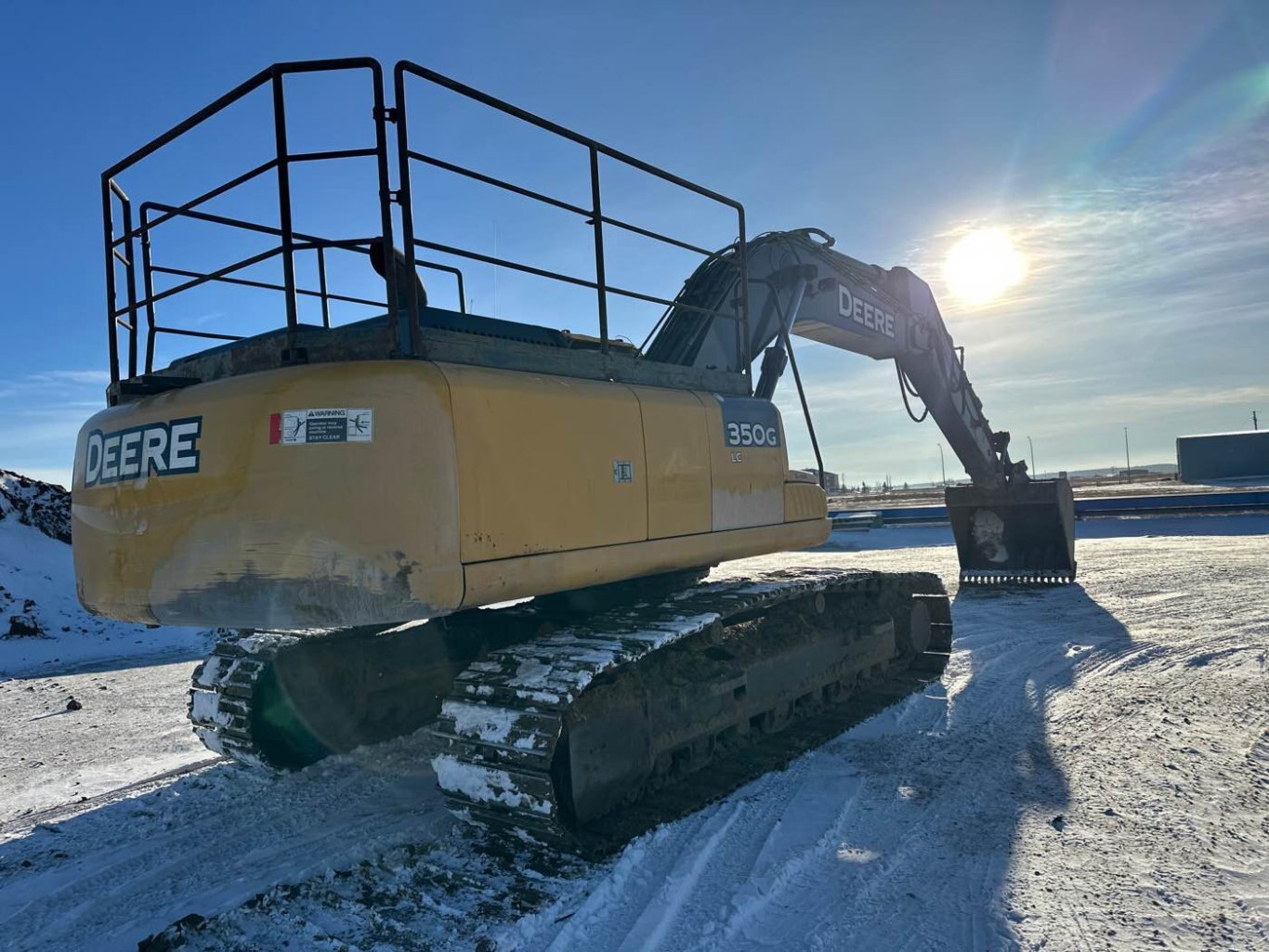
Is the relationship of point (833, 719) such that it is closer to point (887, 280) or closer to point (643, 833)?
point (643, 833)

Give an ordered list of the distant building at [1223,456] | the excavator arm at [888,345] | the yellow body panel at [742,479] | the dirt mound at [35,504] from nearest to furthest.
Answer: the yellow body panel at [742,479], the excavator arm at [888,345], the dirt mound at [35,504], the distant building at [1223,456]

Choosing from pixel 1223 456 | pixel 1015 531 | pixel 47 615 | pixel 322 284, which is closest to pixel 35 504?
pixel 47 615

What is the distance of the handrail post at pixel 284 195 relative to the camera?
3453mm

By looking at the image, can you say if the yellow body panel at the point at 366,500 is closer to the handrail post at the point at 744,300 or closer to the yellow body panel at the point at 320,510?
the yellow body panel at the point at 320,510

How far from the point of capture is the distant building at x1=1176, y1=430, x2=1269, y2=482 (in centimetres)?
4181

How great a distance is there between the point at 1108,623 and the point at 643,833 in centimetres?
656

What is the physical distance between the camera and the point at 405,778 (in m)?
4.97

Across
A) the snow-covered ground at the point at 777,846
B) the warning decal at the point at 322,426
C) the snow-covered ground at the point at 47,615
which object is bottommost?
the snow-covered ground at the point at 777,846

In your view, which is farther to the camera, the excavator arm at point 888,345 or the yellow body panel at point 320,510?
the excavator arm at point 888,345

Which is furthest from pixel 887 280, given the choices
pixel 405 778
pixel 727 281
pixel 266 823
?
pixel 266 823

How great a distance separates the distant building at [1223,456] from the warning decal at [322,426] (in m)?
47.6

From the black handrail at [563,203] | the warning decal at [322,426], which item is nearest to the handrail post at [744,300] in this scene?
the black handrail at [563,203]

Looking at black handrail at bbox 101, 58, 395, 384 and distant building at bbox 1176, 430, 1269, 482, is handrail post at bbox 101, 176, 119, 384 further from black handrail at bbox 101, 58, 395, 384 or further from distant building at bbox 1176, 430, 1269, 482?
distant building at bbox 1176, 430, 1269, 482

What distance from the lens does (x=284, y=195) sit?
3.48m
